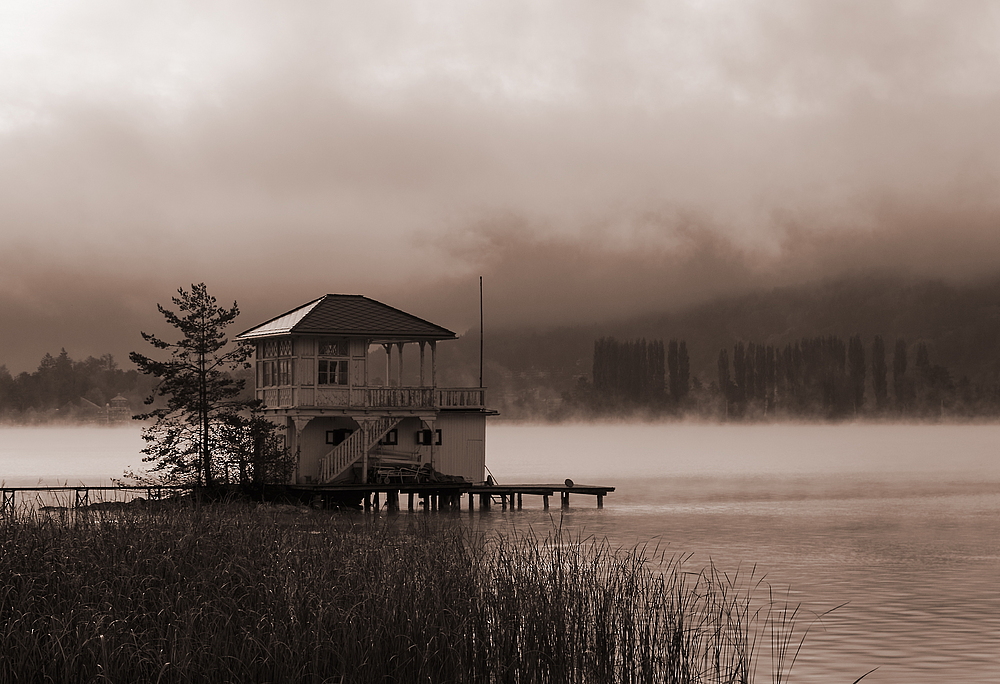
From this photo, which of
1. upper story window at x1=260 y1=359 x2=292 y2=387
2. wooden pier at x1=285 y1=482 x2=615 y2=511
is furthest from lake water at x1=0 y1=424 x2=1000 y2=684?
upper story window at x1=260 y1=359 x2=292 y2=387

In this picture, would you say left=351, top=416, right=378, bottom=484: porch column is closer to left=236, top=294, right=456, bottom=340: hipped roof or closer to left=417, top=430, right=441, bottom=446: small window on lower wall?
left=417, top=430, right=441, bottom=446: small window on lower wall

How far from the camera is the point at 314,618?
54.0ft

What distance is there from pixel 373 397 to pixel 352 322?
10.3 feet

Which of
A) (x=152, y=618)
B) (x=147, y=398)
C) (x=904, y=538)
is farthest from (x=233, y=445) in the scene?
(x=152, y=618)

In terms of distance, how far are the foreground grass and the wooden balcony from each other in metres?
27.1

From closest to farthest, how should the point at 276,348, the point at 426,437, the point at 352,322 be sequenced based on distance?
the point at 352,322 < the point at 276,348 < the point at 426,437

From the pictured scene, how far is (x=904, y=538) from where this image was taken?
49406 millimetres

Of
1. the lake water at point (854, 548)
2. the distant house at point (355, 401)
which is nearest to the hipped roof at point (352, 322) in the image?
the distant house at point (355, 401)

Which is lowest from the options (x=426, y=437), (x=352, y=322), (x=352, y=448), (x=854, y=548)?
(x=854, y=548)

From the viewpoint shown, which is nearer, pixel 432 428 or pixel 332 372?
pixel 332 372

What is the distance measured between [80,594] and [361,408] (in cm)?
3207

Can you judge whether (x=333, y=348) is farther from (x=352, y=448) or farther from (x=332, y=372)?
(x=352, y=448)

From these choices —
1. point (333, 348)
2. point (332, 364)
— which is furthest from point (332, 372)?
point (333, 348)

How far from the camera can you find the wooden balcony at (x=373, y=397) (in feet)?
162
